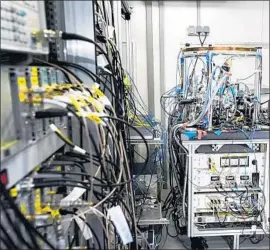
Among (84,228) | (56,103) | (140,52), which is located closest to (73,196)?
(84,228)

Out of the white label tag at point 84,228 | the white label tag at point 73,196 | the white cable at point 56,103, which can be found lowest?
the white label tag at point 84,228

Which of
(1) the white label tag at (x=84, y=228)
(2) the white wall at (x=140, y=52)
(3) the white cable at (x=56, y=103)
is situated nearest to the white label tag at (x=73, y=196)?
(1) the white label tag at (x=84, y=228)

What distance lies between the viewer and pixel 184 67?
8.00 feet

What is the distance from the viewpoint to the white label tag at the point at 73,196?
0.78 meters

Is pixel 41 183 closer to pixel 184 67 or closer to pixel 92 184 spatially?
pixel 92 184

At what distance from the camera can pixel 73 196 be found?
813 millimetres

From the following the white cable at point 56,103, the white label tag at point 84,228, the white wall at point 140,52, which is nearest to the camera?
the white cable at point 56,103

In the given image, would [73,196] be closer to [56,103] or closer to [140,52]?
[56,103]

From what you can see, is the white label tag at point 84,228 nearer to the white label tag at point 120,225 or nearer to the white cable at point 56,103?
the white label tag at point 120,225

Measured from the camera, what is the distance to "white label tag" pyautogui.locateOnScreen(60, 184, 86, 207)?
0.78m

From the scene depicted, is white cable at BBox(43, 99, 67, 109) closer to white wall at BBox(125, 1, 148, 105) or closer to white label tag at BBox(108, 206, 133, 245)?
white label tag at BBox(108, 206, 133, 245)

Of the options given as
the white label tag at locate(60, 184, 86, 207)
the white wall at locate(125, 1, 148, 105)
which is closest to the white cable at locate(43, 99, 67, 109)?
the white label tag at locate(60, 184, 86, 207)

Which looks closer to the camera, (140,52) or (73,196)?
(73,196)

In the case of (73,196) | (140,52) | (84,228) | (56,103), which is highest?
(140,52)
